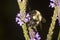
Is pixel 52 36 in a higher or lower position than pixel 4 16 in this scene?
lower

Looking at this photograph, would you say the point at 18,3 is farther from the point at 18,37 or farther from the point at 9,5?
the point at 18,37

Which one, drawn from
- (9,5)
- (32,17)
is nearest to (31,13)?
(32,17)

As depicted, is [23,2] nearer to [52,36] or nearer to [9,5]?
[9,5]

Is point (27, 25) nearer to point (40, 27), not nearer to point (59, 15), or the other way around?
point (40, 27)

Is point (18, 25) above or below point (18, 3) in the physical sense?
below
